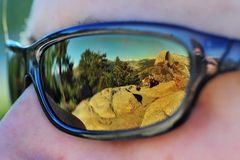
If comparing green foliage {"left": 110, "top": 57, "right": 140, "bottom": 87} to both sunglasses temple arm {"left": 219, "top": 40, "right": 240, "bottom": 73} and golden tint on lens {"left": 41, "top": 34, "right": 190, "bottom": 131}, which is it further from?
sunglasses temple arm {"left": 219, "top": 40, "right": 240, "bottom": 73}

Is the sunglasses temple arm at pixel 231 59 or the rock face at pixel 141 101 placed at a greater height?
the sunglasses temple arm at pixel 231 59

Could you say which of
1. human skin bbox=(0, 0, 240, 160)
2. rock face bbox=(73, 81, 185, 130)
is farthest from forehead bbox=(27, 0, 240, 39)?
rock face bbox=(73, 81, 185, 130)

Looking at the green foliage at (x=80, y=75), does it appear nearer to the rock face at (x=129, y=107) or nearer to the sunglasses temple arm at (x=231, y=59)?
the rock face at (x=129, y=107)

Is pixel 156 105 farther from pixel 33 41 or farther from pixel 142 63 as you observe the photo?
pixel 33 41

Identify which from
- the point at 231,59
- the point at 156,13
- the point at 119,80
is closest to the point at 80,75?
the point at 119,80

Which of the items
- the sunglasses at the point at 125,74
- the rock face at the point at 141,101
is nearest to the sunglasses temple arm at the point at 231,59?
the sunglasses at the point at 125,74

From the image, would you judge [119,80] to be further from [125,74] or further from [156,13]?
[156,13]
